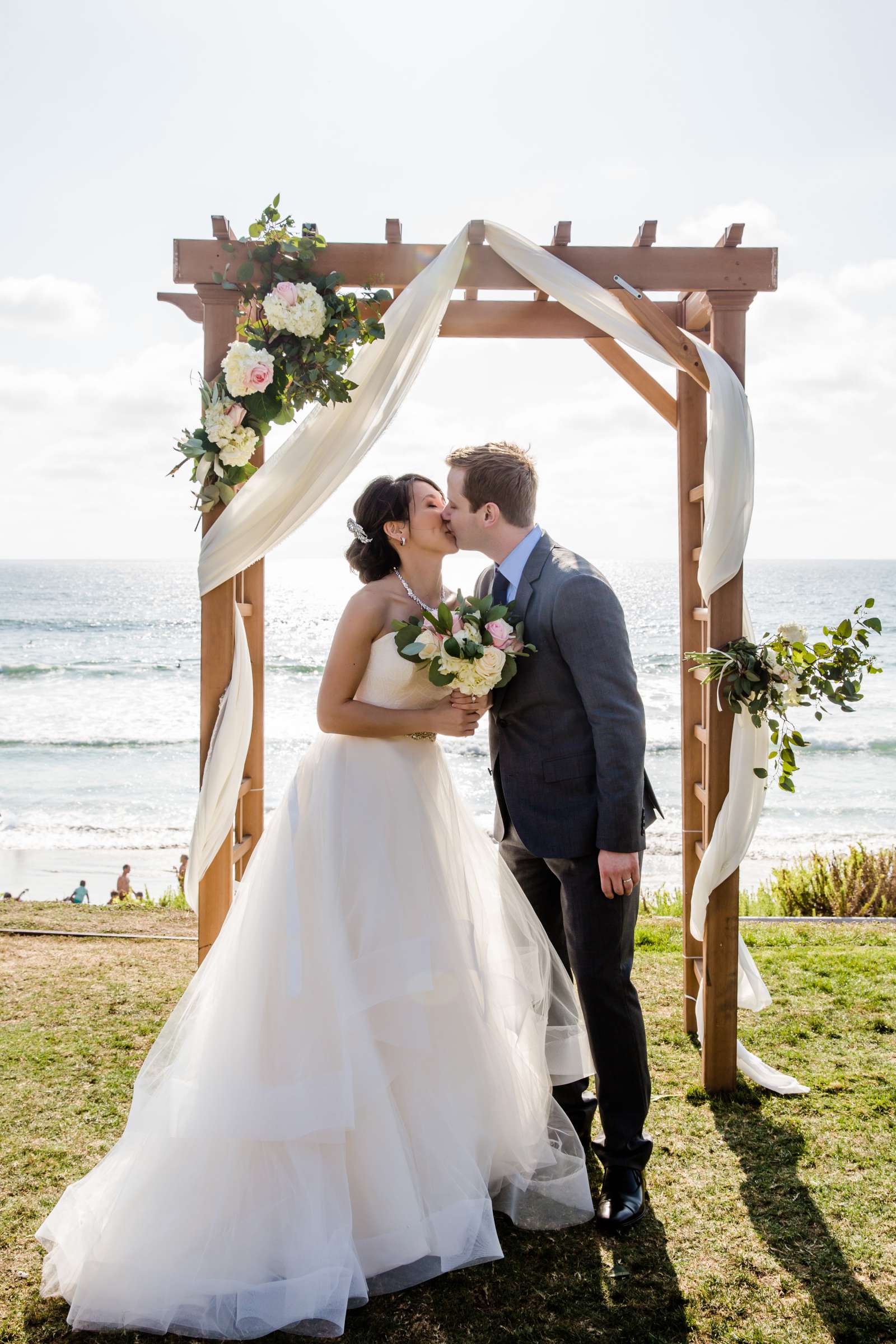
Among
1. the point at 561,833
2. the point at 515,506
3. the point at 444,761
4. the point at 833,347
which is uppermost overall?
the point at 833,347

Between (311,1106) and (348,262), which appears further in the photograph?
(348,262)

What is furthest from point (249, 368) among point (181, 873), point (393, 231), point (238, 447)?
point (181, 873)

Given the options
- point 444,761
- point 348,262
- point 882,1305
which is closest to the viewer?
point 882,1305

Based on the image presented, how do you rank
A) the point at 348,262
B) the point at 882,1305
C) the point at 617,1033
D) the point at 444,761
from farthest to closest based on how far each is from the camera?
the point at 348,262, the point at 444,761, the point at 617,1033, the point at 882,1305

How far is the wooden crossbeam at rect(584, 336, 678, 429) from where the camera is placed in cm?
390

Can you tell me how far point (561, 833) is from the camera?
2.80m

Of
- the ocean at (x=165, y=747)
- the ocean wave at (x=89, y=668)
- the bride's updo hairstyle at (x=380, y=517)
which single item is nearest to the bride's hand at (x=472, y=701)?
the bride's updo hairstyle at (x=380, y=517)

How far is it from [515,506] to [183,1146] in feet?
6.69

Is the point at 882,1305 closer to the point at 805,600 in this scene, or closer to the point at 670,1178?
the point at 670,1178

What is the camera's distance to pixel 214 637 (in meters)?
3.29

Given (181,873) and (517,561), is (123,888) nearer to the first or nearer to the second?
(181,873)

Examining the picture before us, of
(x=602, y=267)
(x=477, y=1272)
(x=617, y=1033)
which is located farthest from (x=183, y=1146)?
(x=602, y=267)

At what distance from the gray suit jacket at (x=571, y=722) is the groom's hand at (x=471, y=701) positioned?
3.7 inches

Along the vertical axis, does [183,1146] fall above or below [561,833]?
below
